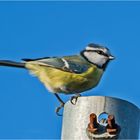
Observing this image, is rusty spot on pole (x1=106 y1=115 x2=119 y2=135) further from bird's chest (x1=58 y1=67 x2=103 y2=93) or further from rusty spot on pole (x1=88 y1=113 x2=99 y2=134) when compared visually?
bird's chest (x1=58 y1=67 x2=103 y2=93)

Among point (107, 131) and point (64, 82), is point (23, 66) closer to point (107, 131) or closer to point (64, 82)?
point (64, 82)

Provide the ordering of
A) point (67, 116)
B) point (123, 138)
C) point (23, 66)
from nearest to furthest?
point (123, 138), point (67, 116), point (23, 66)

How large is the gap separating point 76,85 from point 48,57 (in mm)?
365

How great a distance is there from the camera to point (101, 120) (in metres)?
2.62

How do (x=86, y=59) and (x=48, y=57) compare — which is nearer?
(x=48, y=57)

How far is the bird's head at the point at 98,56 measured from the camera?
4.59m

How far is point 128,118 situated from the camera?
263 centimetres

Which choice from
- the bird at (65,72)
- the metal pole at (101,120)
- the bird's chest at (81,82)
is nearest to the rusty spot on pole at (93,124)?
the metal pole at (101,120)

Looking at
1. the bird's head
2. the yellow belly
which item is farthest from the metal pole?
the bird's head

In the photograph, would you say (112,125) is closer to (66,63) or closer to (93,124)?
(93,124)

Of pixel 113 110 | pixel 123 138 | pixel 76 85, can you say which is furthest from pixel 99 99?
pixel 76 85

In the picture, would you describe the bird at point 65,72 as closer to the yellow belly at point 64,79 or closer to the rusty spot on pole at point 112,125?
the yellow belly at point 64,79

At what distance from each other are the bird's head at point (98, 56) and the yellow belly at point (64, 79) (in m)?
0.21

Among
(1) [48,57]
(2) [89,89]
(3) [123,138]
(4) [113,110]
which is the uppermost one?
(1) [48,57]
